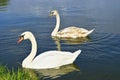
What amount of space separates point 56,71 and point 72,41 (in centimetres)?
422

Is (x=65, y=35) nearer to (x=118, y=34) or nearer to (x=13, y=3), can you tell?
(x=118, y=34)

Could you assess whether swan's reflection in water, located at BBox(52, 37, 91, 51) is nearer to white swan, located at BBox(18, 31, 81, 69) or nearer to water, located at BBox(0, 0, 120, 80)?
water, located at BBox(0, 0, 120, 80)

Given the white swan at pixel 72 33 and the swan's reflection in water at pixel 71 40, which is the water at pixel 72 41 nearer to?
the swan's reflection in water at pixel 71 40

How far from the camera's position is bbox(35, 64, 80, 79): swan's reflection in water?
11816 mm

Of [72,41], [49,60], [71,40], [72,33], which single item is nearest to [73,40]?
[71,40]

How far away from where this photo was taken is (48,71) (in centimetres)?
1239

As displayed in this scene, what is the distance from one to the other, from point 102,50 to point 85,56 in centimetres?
87

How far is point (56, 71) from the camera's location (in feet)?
40.4

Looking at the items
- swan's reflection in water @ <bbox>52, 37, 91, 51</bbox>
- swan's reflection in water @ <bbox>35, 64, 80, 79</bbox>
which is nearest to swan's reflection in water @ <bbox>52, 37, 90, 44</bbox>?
swan's reflection in water @ <bbox>52, 37, 91, 51</bbox>

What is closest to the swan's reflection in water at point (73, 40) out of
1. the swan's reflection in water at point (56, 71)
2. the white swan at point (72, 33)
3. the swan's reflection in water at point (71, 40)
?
the swan's reflection in water at point (71, 40)

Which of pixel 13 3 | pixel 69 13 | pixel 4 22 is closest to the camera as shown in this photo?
pixel 4 22

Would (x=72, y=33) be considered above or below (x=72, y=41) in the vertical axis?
above

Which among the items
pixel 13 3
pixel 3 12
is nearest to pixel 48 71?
pixel 3 12

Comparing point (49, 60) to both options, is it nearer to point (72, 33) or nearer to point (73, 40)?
point (73, 40)
